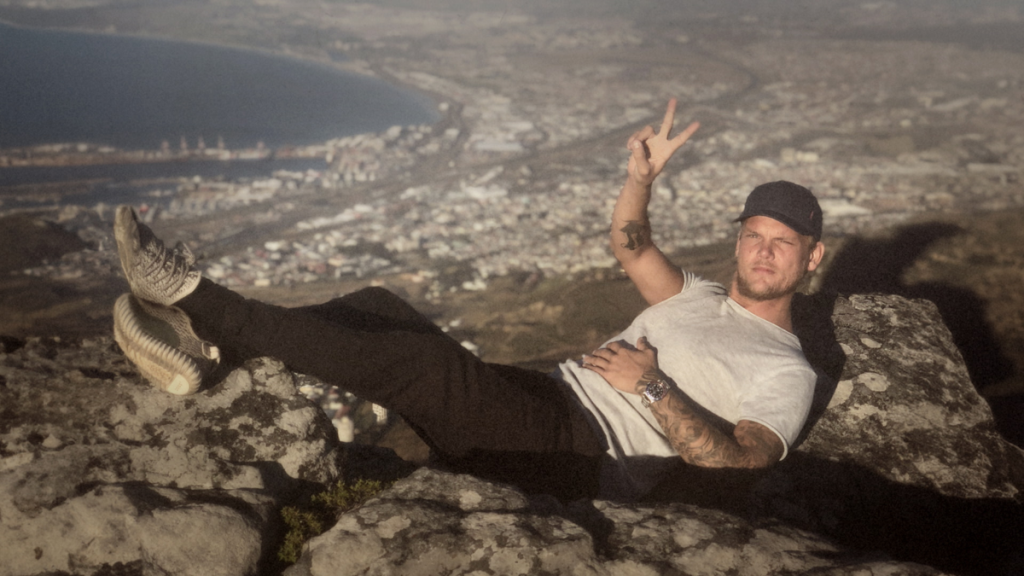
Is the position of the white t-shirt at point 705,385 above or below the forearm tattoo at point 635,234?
below

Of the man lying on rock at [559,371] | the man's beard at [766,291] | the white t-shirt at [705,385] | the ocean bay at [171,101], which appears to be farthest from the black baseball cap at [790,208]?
the ocean bay at [171,101]

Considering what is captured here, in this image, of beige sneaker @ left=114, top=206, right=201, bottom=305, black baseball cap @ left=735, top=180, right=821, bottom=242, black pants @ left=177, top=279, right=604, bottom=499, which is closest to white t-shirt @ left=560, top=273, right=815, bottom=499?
black pants @ left=177, top=279, right=604, bottom=499

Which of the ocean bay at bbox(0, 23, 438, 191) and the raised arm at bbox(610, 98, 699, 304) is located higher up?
the raised arm at bbox(610, 98, 699, 304)

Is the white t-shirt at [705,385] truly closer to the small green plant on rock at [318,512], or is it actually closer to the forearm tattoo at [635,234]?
the forearm tattoo at [635,234]

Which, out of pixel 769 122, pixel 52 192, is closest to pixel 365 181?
pixel 52 192

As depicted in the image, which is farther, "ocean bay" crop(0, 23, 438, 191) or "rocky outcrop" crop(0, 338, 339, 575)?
"ocean bay" crop(0, 23, 438, 191)

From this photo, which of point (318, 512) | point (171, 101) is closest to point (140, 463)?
point (318, 512)

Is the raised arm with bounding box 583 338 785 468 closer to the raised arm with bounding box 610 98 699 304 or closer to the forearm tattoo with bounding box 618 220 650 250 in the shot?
the raised arm with bounding box 610 98 699 304

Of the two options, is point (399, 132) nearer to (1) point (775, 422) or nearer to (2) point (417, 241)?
(2) point (417, 241)
